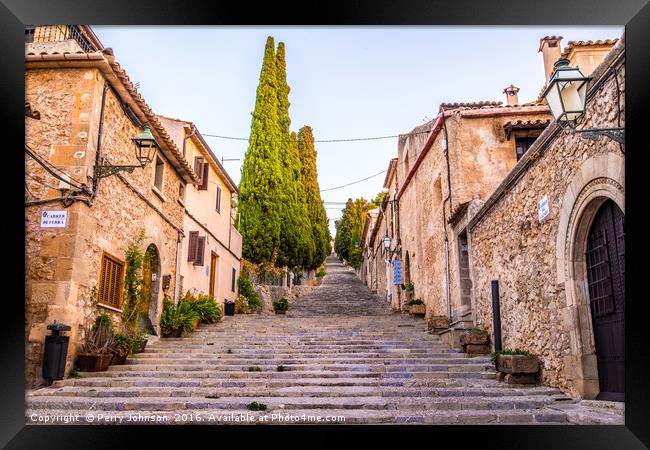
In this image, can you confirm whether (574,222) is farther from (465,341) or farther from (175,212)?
(175,212)

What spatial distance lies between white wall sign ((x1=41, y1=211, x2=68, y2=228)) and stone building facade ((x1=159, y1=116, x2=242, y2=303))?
16.4ft

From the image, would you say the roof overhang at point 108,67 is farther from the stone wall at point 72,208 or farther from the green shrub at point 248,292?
the green shrub at point 248,292

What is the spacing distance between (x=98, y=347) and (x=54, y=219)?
1974mm

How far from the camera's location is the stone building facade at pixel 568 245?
5129 mm

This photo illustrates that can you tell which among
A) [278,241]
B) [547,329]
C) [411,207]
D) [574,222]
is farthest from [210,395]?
[278,241]

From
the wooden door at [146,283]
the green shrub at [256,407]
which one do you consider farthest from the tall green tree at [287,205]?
the green shrub at [256,407]

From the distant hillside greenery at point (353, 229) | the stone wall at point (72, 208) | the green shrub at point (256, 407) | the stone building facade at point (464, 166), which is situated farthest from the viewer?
the distant hillside greenery at point (353, 229)

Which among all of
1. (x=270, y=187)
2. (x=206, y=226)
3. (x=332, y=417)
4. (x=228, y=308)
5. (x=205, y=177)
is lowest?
(x=332, y=417)

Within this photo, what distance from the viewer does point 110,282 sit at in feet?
29.5

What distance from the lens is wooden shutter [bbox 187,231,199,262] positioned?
13.4m

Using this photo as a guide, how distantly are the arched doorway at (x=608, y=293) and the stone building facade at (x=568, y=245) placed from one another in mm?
11

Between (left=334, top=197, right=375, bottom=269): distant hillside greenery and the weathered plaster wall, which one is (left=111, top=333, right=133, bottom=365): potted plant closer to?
the weathered plaster wall

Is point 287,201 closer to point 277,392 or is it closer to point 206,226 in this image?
point 206,226
